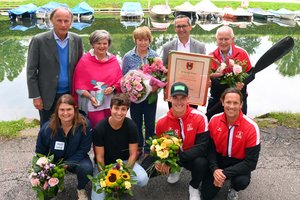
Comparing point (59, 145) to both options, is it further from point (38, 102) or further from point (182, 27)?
point (182, 27)

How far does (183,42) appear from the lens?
15.7ft

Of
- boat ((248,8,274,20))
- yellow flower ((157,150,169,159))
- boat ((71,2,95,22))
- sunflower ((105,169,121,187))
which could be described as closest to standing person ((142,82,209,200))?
yellow flower ((157,150,169,159))

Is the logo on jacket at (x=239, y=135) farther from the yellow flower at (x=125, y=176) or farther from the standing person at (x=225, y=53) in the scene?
the yellow flower at (x=125, y=176)

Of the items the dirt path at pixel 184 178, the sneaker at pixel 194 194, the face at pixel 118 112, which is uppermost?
the face at pixel 118 112

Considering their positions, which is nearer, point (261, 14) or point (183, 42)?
point (183, 42)

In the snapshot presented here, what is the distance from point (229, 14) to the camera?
34.7m

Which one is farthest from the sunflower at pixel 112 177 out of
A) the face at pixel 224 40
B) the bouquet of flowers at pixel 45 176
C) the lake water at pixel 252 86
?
the lake water at pixel 252 86

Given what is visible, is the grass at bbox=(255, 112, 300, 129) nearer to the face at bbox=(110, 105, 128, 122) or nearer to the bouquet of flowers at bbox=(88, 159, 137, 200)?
the face at bbox=(110, 105, 128, 122)

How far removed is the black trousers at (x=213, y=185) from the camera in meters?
3.73

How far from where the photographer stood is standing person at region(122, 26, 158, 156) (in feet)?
14.4

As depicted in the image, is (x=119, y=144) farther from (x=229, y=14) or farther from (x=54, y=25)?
(x=229, y=14)

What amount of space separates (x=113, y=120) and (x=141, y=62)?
1.01m

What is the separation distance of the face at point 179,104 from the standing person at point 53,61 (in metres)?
1.42

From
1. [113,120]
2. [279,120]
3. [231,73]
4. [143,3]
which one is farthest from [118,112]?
[143,3]
